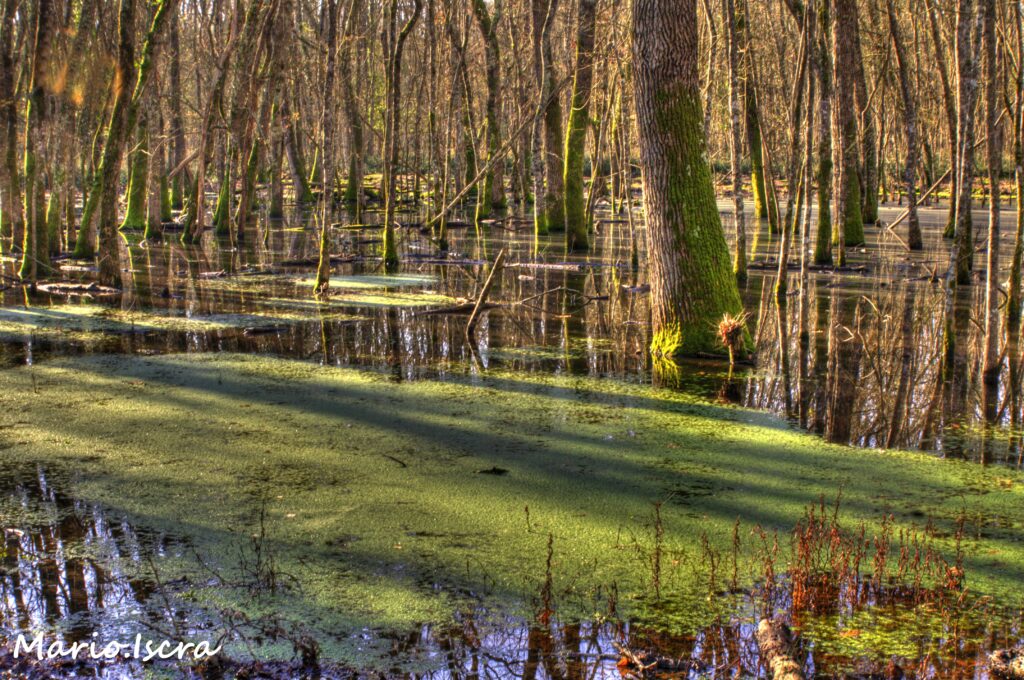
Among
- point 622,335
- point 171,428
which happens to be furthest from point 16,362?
point 622,335

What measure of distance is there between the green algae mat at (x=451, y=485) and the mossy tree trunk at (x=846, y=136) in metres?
Answer: 9.34

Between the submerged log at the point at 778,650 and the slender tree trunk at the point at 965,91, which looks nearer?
the submerged log at the point at 778,650

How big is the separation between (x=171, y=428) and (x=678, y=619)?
3849mm

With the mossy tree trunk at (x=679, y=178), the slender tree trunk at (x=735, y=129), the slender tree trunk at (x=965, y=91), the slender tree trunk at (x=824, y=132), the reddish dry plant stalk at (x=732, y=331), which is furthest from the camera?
the slender tree trunk at (x=824, y=132)

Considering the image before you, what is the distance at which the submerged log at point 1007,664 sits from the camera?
3.19 m

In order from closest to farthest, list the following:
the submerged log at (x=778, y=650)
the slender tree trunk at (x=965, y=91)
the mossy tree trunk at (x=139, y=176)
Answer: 1. the submerged log at (x=778, y=650)
2. the slender tree trunk at (x=965, y=91)
3. the mossy tree trunk at (x=139, y=176)

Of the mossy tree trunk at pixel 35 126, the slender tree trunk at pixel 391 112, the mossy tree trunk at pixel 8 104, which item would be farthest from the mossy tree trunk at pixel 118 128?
the slender tree trunk at pixel 391 112

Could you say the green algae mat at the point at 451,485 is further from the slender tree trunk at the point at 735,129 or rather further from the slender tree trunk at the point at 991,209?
the slender tree trunk at the point at 735,129

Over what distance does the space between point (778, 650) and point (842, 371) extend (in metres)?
5.26

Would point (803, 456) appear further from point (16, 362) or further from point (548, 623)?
point (16, 362)

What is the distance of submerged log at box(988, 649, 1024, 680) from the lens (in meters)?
3.19

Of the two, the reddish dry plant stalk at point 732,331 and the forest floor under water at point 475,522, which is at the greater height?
the reddish dry plant stalk at point 732,331

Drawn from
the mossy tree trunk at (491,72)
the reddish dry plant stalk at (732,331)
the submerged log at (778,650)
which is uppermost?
the mossy tree trunk at (491,72)

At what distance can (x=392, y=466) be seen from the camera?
548 centimetres
